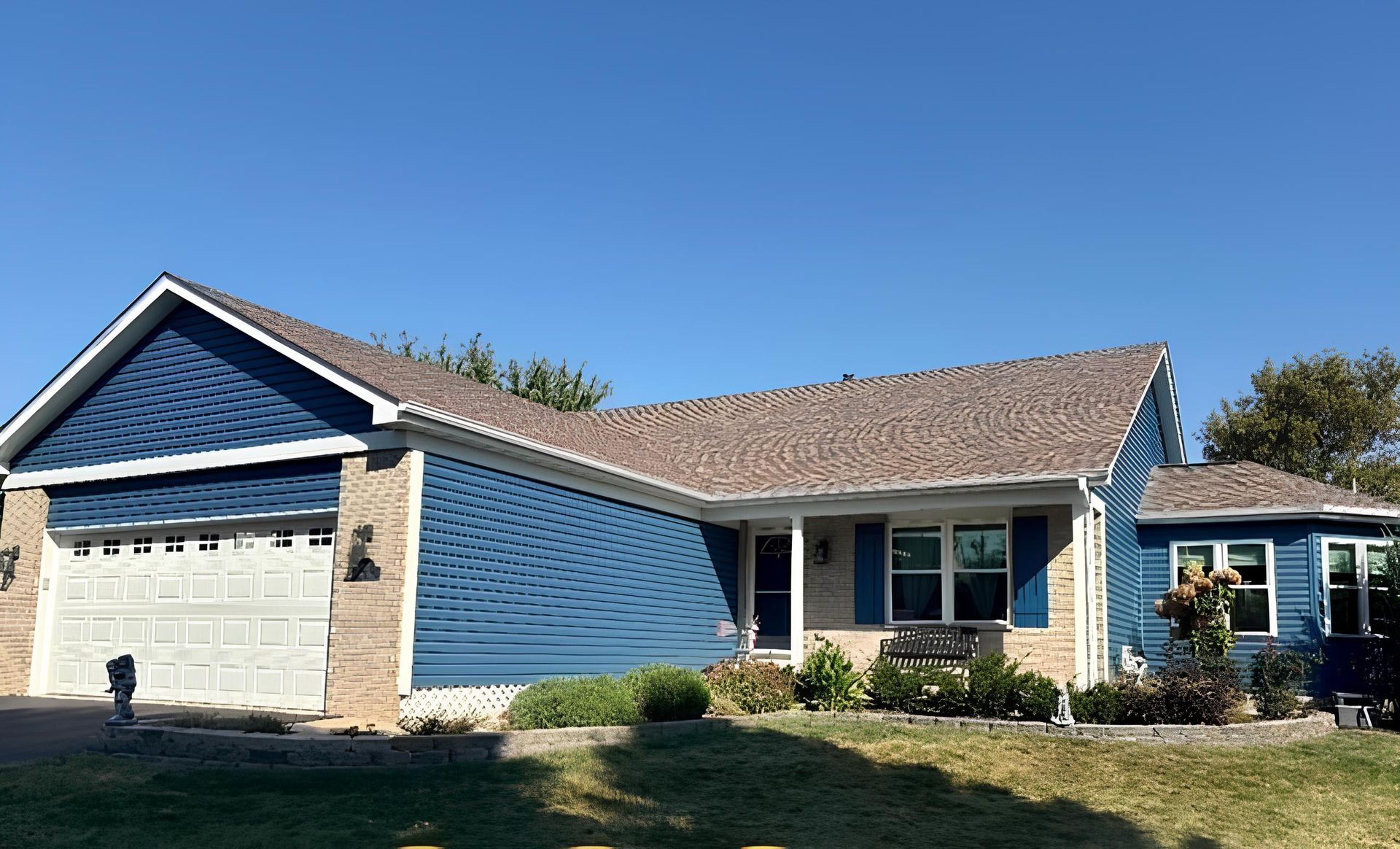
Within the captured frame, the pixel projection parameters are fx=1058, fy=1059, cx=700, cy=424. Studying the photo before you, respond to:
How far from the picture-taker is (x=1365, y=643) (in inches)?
664

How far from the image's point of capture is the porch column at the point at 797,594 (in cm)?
1652

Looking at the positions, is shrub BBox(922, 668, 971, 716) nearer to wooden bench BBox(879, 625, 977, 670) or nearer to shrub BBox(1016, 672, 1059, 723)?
shrub BBox(1016, 672, 1059, 723)

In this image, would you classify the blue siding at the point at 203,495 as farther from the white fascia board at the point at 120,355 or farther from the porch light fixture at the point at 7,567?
the white fascia board at the point at 120,355

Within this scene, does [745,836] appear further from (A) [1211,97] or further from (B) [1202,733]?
(A) [1211,97]

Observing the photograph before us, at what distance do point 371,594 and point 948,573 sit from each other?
9006mm

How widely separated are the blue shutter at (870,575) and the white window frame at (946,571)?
0.25ft

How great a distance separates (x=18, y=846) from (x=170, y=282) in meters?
9.16

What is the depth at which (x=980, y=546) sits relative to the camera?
16.8 meters

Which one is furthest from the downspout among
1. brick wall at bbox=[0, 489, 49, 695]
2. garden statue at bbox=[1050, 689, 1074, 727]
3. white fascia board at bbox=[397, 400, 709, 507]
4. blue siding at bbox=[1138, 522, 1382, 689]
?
brick wall at bbox=[0, 489, 49, 695]

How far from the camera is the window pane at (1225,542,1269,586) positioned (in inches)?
701

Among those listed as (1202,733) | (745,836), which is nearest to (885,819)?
(745,836)

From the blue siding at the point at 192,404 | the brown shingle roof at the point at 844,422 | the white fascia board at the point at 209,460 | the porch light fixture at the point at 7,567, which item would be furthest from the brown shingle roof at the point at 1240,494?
the porch light fixture at the point at 7,567

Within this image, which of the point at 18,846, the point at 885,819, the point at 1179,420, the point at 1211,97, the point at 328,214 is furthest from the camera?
the point at 1179,420

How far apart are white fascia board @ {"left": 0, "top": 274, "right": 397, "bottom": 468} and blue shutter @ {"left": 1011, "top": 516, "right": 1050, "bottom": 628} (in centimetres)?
965
